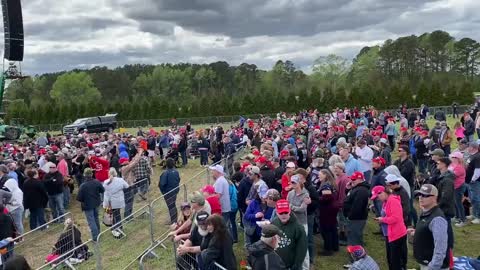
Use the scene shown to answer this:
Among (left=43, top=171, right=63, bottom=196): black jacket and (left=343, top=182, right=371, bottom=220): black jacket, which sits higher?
(left=343, top=182, right=371, bottom=220): black jacket

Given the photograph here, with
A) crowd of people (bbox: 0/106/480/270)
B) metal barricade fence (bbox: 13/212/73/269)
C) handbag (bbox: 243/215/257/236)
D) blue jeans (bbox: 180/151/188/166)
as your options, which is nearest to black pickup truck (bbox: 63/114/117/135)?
blue jeans (bbox: 180/151/188/166)

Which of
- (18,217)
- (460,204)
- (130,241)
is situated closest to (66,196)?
(18,217)

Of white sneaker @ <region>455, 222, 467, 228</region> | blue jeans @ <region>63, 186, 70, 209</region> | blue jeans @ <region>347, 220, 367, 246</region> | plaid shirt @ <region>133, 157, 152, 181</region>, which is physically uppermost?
plaid shirt @ <region>133, 157, 152, 181</region>

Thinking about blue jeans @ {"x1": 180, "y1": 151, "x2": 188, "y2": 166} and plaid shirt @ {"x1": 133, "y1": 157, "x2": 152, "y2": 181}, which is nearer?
plaid shirt @ {"x1": 133, "y1": 157, "x2": 152, "y2": 181}

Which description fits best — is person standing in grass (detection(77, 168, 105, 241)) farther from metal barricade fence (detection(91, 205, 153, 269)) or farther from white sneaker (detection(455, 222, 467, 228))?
white sneaker (detection(455, 222, 467, 228))

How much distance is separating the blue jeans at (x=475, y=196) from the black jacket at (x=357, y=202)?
3.53m

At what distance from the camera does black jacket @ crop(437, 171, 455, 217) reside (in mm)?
7406

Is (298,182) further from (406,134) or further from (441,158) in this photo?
(406,134)

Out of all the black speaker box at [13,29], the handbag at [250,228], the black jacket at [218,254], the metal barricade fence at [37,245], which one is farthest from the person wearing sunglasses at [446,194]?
the black speaker box at [13,29]

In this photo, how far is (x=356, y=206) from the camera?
7.70 meters

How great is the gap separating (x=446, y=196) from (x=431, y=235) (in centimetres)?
261

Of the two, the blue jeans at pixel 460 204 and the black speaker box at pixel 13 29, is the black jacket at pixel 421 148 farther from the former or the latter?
the black speaker box at pixel 13 29

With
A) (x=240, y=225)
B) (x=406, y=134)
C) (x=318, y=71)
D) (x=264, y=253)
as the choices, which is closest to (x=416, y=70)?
(x=318, y=71)

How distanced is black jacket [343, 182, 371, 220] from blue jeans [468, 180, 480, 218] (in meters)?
3.53
